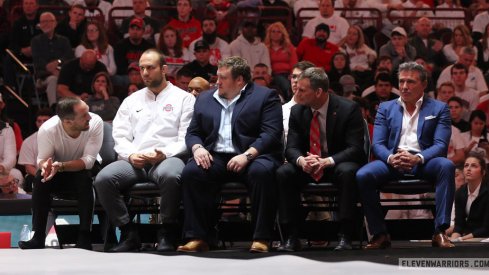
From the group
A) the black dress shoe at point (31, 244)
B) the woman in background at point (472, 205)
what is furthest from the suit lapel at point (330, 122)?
the black dress shoe at point (31, 244)

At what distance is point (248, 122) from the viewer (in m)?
7.62

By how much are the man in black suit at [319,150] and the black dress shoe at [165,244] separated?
0.81 meters

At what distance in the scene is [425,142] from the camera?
762 cm

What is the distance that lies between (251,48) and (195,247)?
598cm

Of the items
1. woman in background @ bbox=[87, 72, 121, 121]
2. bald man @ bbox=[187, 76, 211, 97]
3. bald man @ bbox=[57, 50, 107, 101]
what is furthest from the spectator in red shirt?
bald man @ bbox=[187, 76, 211, 97]

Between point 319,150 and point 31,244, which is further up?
point 319,150

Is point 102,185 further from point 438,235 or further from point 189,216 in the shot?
point 438,235

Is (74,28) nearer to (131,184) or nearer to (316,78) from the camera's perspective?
(131,184)

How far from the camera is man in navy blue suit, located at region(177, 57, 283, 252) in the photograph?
726cm

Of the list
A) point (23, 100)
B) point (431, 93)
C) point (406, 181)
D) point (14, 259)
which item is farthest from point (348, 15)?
point (14, 259)

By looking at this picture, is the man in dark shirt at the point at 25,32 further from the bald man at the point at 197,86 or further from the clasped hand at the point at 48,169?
the clasped hand at the point at 48,169

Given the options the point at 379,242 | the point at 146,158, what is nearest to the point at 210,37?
the point at 146,158

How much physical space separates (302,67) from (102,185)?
6.35ft

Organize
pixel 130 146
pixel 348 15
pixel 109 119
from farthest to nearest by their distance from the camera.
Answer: pixel 348 15 → pixel 109 119 → pixel 130 146
